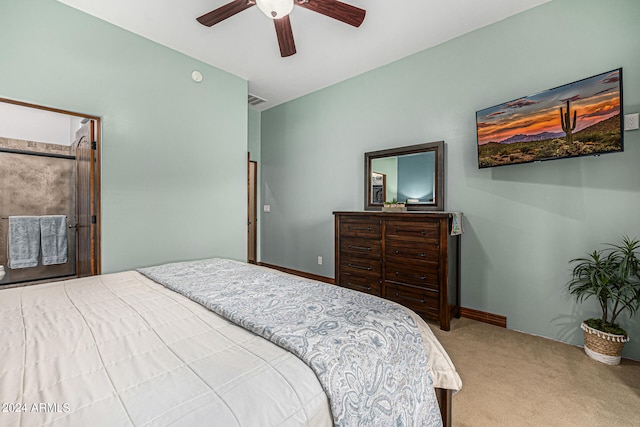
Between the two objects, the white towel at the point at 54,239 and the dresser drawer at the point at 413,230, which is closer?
the dresser drawer at the point at 413,230

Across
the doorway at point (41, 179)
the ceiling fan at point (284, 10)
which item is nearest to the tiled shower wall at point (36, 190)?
the doorway at point (41, 179)

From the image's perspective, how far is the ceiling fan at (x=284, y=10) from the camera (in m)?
1.84

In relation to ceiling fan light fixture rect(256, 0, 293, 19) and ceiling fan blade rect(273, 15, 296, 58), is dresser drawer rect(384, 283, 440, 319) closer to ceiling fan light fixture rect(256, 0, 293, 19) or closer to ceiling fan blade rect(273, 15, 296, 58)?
ceiling fan blade rect(273, 15, 296, 58)

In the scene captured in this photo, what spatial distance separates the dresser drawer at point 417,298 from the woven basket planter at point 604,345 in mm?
1065

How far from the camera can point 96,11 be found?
2465 mm

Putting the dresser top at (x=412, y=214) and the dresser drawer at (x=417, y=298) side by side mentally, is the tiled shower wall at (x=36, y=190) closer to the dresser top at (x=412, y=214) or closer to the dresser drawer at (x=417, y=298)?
the dresser top at (x=412, y=214)

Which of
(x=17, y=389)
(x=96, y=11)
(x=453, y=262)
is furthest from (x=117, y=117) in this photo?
(x=453, y=262)

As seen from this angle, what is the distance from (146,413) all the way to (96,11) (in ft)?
10.9

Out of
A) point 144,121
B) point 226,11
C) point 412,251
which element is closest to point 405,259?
point 412,251

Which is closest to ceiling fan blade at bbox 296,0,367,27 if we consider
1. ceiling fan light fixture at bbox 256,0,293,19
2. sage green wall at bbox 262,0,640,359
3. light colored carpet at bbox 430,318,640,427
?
ceiling fan light fixture at bbox 256,0,293,19

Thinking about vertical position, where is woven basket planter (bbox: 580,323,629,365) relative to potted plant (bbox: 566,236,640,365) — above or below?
below

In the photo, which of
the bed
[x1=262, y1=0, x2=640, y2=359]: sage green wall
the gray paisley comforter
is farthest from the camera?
[x1=262, y1=0, x2=640, y2=359]: sage green wall

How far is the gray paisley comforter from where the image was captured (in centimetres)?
85

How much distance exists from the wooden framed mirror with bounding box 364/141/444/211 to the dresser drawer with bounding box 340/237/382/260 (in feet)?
1.94
